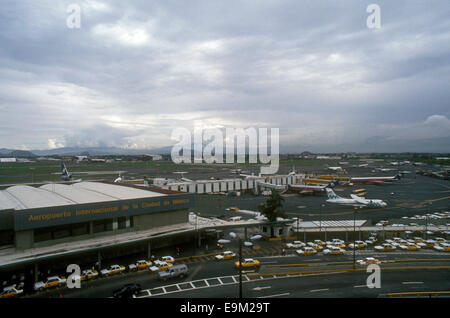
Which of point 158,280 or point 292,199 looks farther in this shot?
point 292,199

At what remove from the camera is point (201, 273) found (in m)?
23.7

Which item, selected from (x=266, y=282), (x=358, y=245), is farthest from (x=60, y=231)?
(x=358, y=245)

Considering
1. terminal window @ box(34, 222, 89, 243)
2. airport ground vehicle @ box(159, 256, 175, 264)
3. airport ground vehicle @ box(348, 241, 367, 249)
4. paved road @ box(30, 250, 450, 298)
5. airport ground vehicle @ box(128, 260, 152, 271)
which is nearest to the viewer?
paved road @ box(30, 250, 450, 298)

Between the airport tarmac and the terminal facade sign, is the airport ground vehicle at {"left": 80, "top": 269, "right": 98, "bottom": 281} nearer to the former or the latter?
the terminal facade sign

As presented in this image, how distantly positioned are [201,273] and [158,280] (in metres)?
3.74

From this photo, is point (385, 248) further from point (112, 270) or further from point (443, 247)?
point (112, 270)

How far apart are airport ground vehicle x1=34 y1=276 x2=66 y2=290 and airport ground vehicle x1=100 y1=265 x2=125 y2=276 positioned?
3014 millimetres

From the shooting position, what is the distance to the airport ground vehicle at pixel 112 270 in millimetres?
23341

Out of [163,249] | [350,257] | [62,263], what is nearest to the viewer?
[62,263]

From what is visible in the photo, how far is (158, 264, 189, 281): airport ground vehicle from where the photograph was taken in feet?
73.4

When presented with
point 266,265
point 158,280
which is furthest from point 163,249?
point 266,265

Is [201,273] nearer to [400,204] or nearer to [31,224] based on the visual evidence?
[31,224]

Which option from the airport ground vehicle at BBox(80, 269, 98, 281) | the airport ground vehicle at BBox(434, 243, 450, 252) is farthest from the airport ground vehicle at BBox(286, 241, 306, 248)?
the airport ground vehicle at BBox(80, 269, 98, 281)
